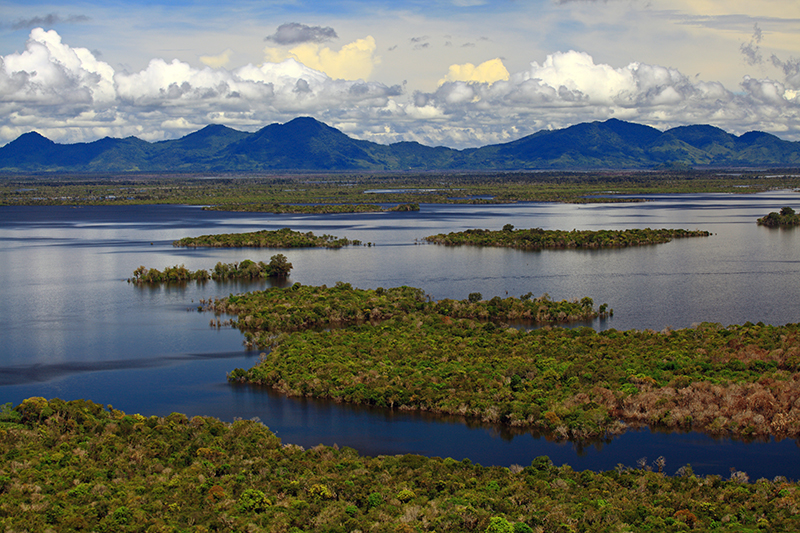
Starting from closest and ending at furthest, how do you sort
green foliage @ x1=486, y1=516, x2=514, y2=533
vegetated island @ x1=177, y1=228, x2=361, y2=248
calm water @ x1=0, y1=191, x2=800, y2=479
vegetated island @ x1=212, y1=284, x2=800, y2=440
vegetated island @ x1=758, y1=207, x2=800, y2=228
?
green foliage @ x1=486, y1=516, x2=514, y2=533 → calm water @ x1=0, y1=191, x2=800, y2=479 → vegetated island @ x1=212, y1=284, x2=800, y2=440 → vegetated island @ x1=177, y1=228, x2=361, y2=248 → vegetated island @ x1=758, y1=207, x2=800, y2=228

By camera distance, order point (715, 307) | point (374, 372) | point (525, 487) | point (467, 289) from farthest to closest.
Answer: point (467, 289) → point (715, 307) → point (374, 372) → point (525, 487)

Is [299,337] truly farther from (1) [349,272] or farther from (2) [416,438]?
(1) [349,272]

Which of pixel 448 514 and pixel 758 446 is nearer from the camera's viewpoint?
pixel 448 514

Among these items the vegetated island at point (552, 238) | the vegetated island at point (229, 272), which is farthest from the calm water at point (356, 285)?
the vegetated island at point (552, 238)

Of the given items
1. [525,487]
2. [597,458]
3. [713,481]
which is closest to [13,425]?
[525,487]

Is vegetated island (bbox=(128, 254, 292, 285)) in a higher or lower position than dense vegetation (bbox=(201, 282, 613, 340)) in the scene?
higher

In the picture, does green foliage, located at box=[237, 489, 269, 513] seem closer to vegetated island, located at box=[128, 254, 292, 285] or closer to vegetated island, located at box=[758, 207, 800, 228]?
vegetated island, located at box=[128, 254, 292, 285]

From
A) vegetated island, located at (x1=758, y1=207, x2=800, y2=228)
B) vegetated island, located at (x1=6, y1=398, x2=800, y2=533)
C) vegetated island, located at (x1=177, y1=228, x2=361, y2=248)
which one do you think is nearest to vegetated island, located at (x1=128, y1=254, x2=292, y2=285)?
vegetated island, located at (x1=177, y1=228, x2=361, y2=248)
